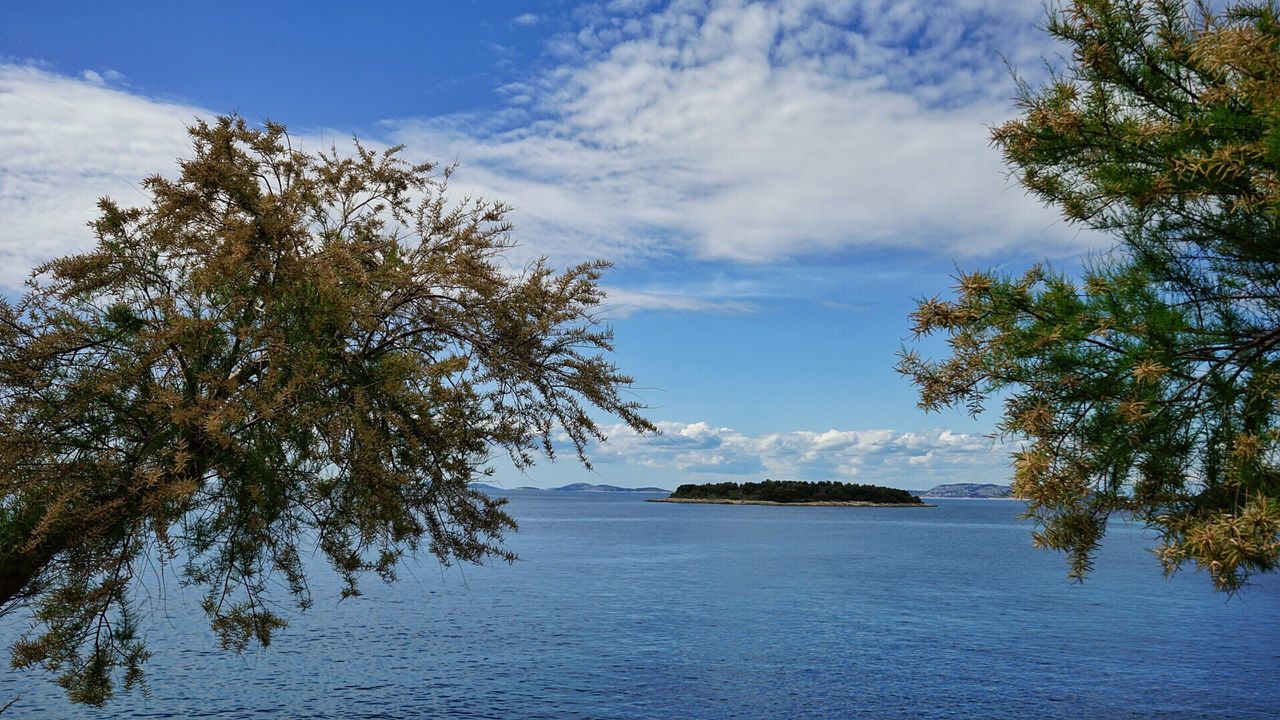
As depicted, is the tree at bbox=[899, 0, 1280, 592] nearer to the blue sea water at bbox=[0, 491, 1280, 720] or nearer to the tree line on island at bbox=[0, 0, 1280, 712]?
the tree line on island at bbox=[0, 0, 1280, 712]

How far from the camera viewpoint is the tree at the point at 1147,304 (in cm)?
958

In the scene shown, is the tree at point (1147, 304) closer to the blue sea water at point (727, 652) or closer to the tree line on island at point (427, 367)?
the tree line on island at point (427, 367)

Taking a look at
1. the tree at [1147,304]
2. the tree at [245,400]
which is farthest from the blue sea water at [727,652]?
the tree at [245,400]

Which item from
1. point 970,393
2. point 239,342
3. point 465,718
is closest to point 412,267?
point 239,342

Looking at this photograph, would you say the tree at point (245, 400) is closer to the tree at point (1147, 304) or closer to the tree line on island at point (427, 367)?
the tree line on island at point (427, 367)

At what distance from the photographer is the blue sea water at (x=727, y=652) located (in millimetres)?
24719

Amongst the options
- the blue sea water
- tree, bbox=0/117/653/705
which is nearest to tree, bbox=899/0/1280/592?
tree, bbox=0/117/653/705

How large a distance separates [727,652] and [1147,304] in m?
25.5

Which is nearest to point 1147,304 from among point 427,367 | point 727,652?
point 427,367

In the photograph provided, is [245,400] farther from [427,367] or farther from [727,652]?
[727,652]

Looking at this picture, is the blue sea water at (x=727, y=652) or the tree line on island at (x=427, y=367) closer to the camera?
the tree line on island at (x=427, y=367)

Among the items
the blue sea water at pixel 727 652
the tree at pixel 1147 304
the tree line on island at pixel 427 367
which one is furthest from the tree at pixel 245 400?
Answer: the blue sea water at pixel 727 652

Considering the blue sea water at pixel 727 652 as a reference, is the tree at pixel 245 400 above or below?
above

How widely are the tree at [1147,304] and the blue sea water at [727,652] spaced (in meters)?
8.58
